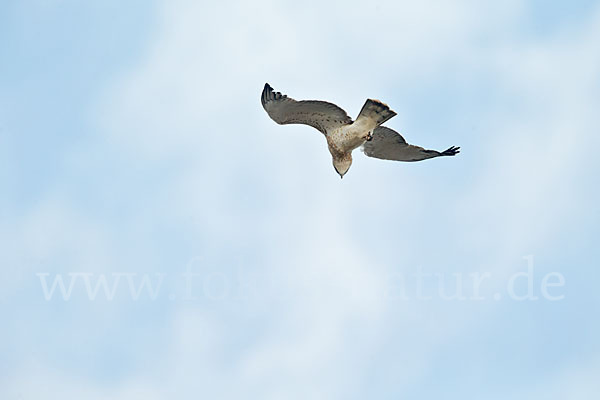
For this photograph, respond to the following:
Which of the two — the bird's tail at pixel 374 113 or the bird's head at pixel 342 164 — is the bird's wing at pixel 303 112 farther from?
the bird's head at pixel 342 164

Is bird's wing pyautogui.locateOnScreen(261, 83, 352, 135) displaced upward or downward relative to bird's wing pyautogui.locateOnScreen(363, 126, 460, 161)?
upward

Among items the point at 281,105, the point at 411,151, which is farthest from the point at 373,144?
the point at 281,105

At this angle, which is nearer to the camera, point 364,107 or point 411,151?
point 364,107

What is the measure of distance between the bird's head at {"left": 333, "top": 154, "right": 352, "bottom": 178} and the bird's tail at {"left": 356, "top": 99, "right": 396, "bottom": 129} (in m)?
1.26

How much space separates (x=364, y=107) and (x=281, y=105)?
→ 5.69 feet

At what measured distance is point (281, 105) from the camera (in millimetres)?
20203

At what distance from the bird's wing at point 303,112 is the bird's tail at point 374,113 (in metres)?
0.54

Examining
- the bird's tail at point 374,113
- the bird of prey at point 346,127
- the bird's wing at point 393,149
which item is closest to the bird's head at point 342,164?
the bird of prey at point 346,127

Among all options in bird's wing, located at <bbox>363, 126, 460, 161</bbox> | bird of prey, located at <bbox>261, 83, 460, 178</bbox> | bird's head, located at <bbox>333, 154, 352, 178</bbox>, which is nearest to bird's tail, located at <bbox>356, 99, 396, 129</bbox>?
bird of prey, located at <bbox>261, 83, 460, 178</bbox>

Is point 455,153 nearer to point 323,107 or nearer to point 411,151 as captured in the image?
point 411,151

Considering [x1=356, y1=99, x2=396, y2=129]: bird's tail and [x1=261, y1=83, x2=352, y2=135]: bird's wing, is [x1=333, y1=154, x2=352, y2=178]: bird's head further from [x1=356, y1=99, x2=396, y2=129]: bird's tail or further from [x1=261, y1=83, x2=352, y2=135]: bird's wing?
[x1=356, y1=99, x2=396, y2=129]: bird's tail

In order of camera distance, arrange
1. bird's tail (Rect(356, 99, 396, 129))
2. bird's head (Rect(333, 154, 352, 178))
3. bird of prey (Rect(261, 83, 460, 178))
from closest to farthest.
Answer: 1. bird's tail (Rect(356, 99, 396, 129))
2. bird of prey (Rect(261, 83, 460, 178))
3. bird's head (Rect(333, 154, 352, 178))

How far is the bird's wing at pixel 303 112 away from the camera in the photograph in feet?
65.9

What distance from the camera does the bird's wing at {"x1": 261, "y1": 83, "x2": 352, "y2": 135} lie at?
2008cm
